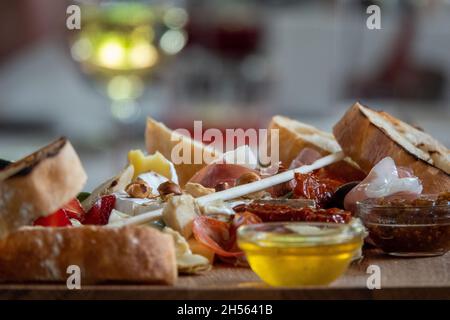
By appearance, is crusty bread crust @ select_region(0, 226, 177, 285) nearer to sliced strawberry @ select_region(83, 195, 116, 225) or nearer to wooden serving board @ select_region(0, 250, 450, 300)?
wooden serving board @ select_region(0, 250, 450, 300)

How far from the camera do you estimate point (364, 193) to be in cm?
193

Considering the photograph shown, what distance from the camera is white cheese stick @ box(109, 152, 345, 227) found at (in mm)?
1711

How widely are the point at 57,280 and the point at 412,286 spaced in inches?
21.3

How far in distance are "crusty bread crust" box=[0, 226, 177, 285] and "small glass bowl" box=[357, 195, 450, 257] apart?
1.50 ft

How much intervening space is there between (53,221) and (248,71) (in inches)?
238

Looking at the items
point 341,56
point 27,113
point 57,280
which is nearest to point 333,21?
point 341,56

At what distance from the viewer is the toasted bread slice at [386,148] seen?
2.09 m

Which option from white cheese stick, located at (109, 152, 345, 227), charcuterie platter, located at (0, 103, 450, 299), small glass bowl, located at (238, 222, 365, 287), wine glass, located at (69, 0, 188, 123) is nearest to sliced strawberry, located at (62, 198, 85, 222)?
charcuterie platter, located at (0, 103, 450, 299)

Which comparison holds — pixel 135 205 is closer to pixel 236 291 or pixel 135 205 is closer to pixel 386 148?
pixel 236 291

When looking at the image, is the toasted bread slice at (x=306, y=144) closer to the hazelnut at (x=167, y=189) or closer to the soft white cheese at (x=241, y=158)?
the soft white cheese at (x=241, y=158)

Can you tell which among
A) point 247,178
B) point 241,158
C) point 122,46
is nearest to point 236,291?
point 247,178

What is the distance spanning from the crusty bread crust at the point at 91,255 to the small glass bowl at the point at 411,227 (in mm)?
457

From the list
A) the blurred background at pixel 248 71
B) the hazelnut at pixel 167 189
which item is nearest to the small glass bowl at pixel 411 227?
the hazelnut at pixel 167 189

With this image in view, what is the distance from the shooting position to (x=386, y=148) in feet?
6.95
